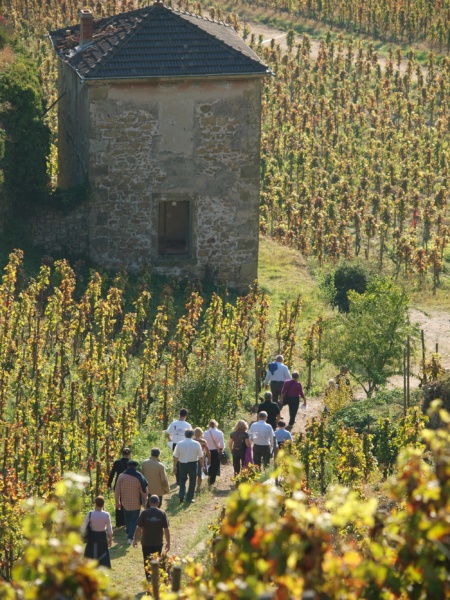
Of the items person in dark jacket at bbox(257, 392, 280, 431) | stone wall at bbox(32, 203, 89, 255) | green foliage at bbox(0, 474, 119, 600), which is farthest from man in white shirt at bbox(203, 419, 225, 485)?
green foliage at bbox(0, 474, 119, 600)

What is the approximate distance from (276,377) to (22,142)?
7.47 meters

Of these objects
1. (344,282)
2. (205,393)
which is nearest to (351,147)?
(344,282)

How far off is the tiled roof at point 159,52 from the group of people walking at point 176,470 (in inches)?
289

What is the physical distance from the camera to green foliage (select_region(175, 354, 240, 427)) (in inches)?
702

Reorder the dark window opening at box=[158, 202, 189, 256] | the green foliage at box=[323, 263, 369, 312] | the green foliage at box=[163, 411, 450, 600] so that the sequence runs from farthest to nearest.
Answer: the green foliage at box=[323, 263, 369, 312]
the dark window opening at box=[158, 202, 189, 256]
the green foliage at box=[163, 411, 450, 600]

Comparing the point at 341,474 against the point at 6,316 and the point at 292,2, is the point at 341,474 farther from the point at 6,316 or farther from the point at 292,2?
the point at 292,2

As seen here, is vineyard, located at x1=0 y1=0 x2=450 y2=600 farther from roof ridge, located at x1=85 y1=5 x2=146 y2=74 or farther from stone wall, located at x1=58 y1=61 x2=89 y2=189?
roof ridge, located at x1=85 y1=5 x2=146 y2=74

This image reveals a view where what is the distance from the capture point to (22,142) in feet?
77.5

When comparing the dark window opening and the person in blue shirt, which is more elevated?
the dark window opening

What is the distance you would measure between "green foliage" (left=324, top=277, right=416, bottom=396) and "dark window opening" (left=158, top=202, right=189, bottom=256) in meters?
4.88

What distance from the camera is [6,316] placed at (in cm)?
1870

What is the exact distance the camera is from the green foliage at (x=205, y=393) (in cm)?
1783

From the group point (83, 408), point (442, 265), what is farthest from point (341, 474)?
point (442, 265)

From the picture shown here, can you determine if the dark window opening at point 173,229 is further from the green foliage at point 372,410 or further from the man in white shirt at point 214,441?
the man in white shirt at point 214,441
